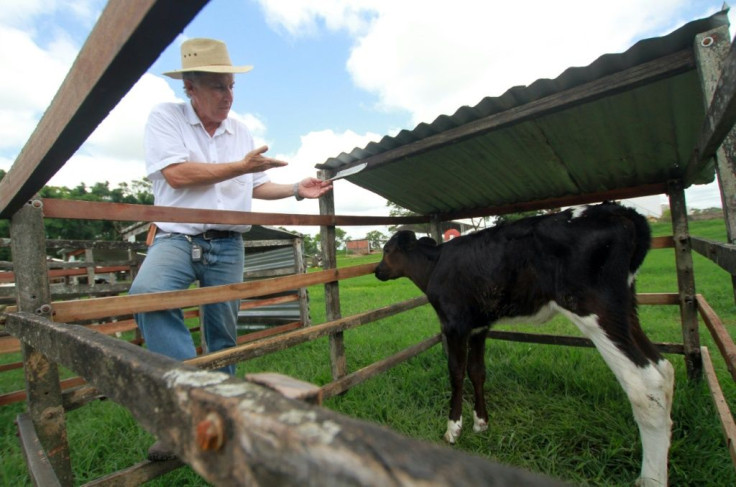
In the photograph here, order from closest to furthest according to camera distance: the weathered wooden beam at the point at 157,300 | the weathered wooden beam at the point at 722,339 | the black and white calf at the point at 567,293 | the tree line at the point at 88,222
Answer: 1. the weathered wooden beam at the point at 157,300
2. the weathered wooden beam at the point at 722,339
3. the black and white calf at the point at 567,293
4. the tree line at the point at 88,222

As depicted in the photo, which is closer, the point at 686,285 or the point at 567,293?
the point at 567,293

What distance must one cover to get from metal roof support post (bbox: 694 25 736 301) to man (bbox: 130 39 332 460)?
1.98m

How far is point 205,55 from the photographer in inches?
88.2

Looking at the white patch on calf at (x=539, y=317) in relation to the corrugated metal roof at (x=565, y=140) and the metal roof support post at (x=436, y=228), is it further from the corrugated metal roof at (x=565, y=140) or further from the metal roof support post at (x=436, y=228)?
the metal roof support post at (x=436, y=228)

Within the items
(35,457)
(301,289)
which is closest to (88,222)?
(301,289)

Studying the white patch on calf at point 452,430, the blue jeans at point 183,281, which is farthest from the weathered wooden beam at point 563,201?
the blue jeans at point 183,281

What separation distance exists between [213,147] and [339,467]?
98.9 inches

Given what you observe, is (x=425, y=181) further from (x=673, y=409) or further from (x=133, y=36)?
(x=133, y=36)

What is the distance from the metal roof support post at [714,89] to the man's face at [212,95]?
8.03ft

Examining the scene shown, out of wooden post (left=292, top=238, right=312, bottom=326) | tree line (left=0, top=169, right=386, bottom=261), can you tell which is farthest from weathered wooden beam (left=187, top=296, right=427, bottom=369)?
tree line (left=0, top=169, right=386, bottom=261)

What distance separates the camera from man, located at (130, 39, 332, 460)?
6.91 ft

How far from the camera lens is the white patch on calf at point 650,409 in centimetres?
216

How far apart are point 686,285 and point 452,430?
240cm

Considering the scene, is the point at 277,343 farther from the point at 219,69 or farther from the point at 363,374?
the point at 219,69
